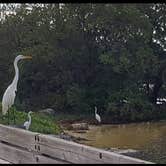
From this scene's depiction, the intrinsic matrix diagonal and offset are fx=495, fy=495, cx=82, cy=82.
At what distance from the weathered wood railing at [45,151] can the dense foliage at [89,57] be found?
75.1ft

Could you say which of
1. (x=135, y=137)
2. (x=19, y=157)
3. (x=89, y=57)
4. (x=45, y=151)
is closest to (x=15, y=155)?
(x=19, y=157)

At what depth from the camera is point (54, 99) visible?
29469 millimetres

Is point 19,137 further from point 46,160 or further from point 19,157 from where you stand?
point 46,160

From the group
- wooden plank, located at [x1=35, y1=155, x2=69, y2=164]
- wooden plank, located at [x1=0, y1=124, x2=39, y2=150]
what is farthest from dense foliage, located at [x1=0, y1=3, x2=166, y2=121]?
wooden plank, located at [x1=35, y1=155, x2=69, y2=164]

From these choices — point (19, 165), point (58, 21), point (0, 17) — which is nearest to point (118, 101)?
point (58, 21)

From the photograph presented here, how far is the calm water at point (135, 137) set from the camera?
56.0 feet

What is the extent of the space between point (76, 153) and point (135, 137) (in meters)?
18.5

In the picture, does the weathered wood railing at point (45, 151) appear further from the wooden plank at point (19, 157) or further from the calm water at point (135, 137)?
the calm water at point (135, 137)

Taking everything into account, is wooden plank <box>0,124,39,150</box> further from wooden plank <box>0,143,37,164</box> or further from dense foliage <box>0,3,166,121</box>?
dense foliage <box>0,3,166,121</box>

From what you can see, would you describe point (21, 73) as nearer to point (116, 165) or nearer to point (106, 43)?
point (106, 43)

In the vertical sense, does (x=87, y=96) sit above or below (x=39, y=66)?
below

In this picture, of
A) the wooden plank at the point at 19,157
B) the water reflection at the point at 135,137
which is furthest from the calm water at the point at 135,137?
the wooden plank at the point at 19,157

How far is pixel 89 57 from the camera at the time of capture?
98.7ft

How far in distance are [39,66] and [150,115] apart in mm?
7250
